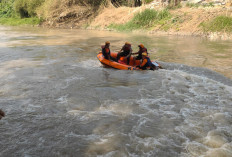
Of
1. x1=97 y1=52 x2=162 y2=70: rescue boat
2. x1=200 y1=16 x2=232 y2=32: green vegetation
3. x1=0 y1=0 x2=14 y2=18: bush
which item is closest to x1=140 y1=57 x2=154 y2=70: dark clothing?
x1=97 y1=52 x2=162 y2=70: rescue boat

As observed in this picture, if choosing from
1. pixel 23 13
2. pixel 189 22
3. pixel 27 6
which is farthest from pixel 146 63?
pixel 23 13

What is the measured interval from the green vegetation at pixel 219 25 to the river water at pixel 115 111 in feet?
27.8

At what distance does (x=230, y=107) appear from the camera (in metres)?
4.64

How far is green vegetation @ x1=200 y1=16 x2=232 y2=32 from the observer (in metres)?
15.0

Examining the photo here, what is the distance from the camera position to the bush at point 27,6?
116 ft

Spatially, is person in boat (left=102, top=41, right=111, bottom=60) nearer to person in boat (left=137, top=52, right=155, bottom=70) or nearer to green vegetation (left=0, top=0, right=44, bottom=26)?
person in boat (left=137, top=52, right=155, bottom=70)

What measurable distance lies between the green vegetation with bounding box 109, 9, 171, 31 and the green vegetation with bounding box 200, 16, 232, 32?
407 centimetres

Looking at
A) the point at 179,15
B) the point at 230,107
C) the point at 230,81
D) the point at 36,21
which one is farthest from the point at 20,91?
the point at 36,21

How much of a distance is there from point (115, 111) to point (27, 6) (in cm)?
3839

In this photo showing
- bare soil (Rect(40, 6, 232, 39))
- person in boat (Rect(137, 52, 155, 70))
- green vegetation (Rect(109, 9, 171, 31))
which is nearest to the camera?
person in boat (Rect(137, 52, 155, 70))

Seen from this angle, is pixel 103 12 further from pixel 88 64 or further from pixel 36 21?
pixel 88 64

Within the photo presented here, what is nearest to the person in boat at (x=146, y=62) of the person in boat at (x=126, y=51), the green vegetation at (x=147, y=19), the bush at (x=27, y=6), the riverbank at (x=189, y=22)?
the person in boat at (x=126, y=51)

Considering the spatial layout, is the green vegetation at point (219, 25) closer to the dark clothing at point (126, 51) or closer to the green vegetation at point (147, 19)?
the green vegetation at point (147, 19)

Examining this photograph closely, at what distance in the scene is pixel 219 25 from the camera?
15.5 metres
